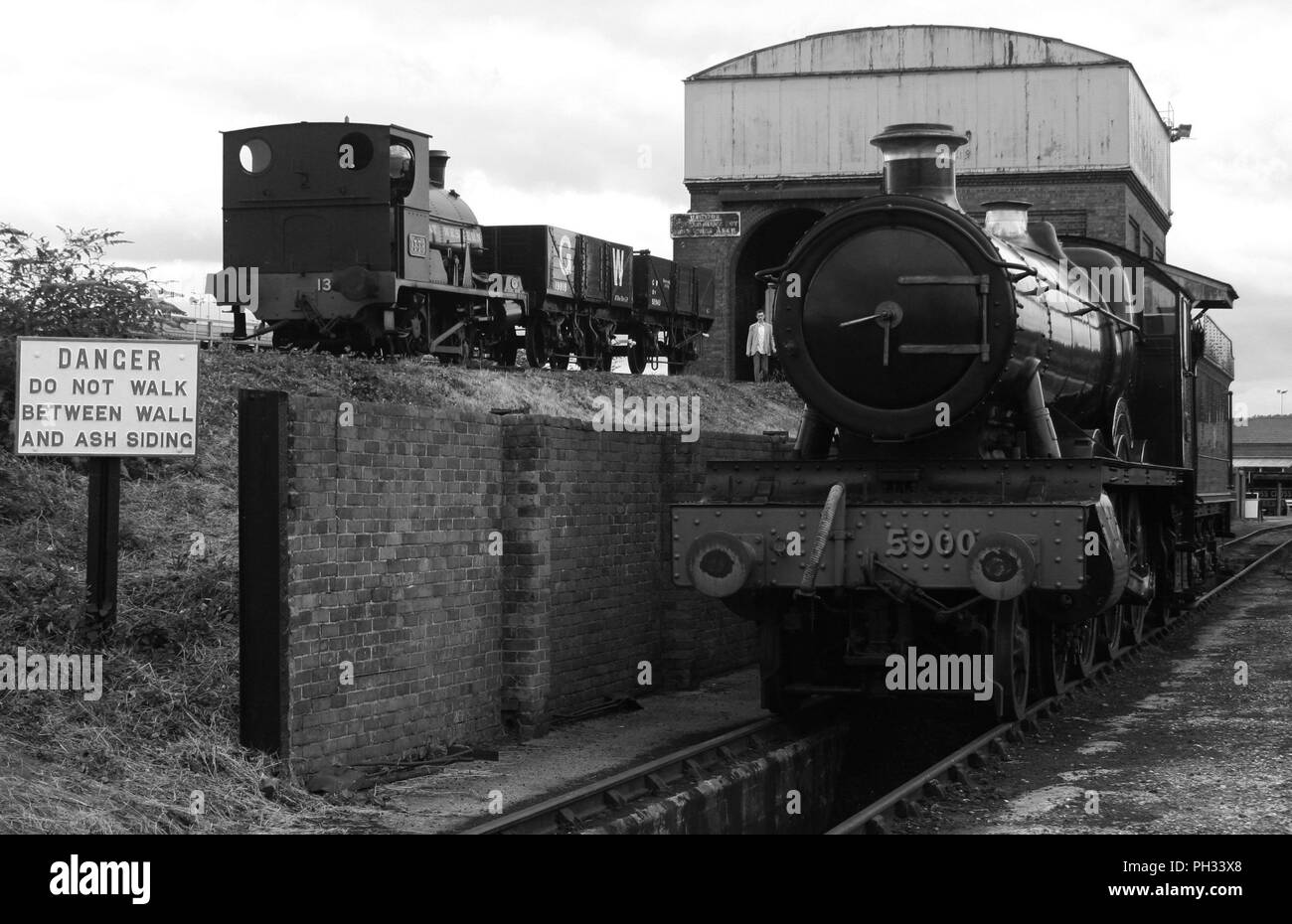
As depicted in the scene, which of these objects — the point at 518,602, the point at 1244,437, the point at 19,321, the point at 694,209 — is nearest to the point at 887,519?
the point at 518,602

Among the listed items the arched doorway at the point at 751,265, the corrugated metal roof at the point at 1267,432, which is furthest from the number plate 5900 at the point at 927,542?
the corrugated metal roof at the point at 1267,432

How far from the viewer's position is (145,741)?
24.2 feet

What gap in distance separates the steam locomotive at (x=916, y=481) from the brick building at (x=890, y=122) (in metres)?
21.0

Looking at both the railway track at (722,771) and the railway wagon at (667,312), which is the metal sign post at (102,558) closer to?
the railway track at (722,771)

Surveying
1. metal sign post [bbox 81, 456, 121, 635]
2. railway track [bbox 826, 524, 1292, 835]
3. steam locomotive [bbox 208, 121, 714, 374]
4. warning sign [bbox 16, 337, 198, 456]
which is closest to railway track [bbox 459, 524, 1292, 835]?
railway track [bbox 826, 524, 1292, 835]

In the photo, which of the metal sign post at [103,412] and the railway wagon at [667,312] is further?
the railway wagon at [667,312]

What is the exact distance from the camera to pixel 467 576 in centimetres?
920

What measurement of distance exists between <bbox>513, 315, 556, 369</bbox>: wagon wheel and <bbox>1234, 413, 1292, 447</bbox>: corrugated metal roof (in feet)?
160

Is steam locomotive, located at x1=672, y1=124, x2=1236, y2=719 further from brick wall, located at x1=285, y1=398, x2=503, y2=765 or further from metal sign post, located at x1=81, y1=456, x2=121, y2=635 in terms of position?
metal sign post, located at x1=81, y1=456, x2=121, y2=635

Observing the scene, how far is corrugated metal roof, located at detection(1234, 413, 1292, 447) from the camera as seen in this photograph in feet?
219

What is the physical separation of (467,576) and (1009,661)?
3.16m

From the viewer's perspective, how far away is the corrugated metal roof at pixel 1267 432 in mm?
66812

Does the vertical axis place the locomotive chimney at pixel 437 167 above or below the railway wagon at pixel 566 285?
A: above
